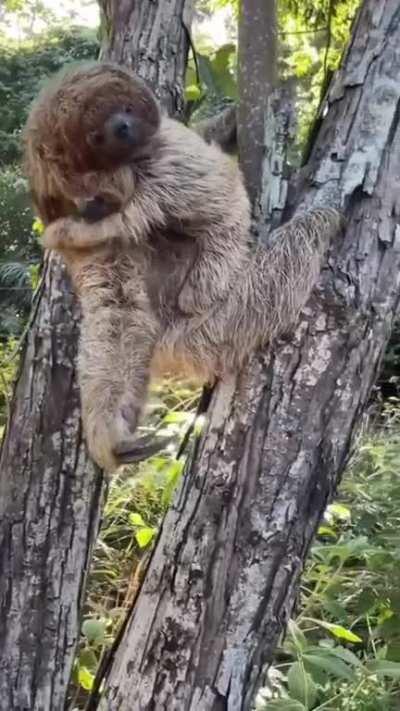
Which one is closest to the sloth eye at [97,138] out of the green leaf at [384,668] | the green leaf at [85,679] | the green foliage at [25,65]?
the green leaf at [384,668]

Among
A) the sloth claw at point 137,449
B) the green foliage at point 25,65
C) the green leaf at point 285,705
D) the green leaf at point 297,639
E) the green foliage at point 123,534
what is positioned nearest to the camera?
the sloth claw at point 137,449

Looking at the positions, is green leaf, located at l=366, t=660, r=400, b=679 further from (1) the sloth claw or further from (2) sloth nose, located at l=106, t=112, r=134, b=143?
(2) sloth nose, located at l=106, t=112, r=134, b=143

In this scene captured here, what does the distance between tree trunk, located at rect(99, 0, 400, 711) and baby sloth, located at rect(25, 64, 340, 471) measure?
3.8 inches

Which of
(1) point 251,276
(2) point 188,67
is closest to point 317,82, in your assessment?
(2) point 188,67

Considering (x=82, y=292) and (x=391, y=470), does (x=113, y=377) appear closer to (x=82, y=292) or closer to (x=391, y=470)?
(x=82, y=292)

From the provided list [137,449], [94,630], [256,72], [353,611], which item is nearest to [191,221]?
[256,72]

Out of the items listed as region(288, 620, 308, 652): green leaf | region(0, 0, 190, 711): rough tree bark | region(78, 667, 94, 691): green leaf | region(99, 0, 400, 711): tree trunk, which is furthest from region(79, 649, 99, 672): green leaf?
region(99, 0, 400, 711): tree trunk

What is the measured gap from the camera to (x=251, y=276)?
2.10m

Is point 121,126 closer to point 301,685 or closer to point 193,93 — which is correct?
point 193,93

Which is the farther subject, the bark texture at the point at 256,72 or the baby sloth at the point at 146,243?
the bark texture at the point at 256,72

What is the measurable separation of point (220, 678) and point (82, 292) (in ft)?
3.22

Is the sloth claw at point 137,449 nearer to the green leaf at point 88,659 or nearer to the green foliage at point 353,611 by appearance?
the green foliage at point 353,611

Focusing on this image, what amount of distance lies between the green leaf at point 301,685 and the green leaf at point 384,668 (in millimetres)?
216

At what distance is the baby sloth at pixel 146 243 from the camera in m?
1.98
